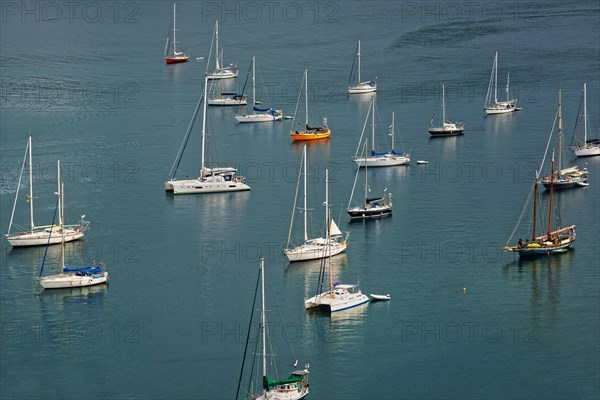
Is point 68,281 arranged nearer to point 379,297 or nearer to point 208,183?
point 379,297

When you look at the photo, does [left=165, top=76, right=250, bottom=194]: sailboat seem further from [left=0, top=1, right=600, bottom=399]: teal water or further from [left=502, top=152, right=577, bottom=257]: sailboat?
[left=502, top=152, right=577, bottom=257]: sailboat

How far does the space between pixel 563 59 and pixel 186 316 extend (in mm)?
62285

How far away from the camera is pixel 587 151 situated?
8706 centimetres

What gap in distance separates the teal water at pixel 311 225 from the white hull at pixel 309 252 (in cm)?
80

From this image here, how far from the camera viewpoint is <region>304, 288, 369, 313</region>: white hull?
197ft

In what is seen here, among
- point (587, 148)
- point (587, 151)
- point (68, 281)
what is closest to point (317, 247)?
point (68, 281)

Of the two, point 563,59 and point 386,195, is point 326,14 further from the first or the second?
point 386,195

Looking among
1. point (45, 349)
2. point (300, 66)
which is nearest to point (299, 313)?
point (45, 349)

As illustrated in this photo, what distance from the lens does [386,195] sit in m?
77.8

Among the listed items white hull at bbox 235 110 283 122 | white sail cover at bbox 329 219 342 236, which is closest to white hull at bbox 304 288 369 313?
white sail cover at bbox 329 219 342 236

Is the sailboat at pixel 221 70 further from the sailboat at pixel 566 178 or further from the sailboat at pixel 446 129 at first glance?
the sailboat at pixel 566 178

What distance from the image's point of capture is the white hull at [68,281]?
6281 cm

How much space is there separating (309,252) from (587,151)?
27.8 meters

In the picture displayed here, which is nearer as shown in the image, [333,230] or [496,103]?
[333,230]
